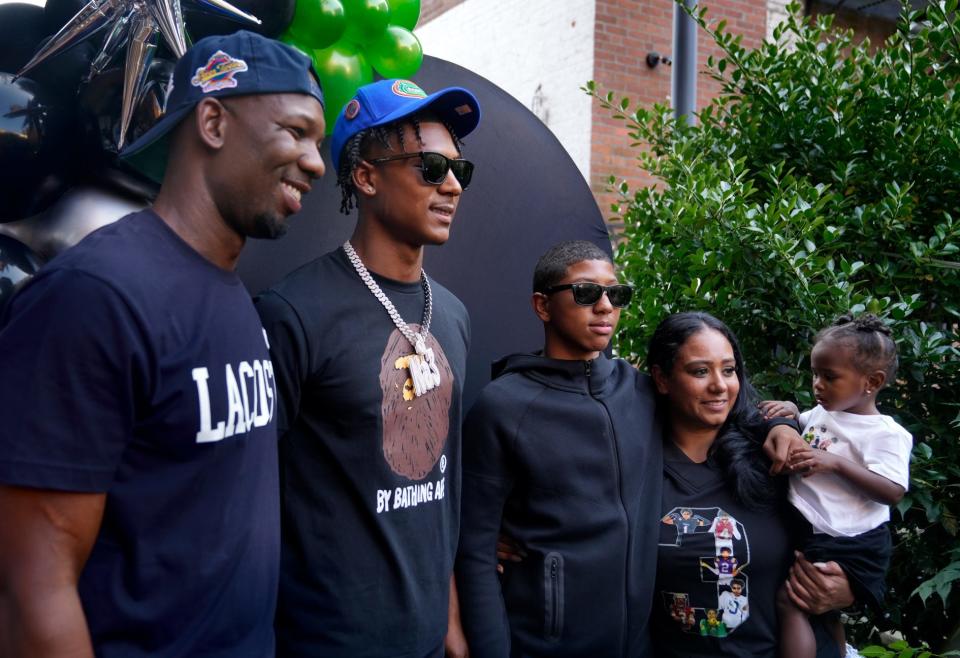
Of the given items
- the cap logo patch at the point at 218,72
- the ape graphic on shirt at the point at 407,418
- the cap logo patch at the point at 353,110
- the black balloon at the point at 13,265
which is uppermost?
the cap logo patch at the point at 353,110

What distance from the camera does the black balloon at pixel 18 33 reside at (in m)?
2.29

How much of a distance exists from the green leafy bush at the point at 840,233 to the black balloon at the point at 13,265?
2.25 metres

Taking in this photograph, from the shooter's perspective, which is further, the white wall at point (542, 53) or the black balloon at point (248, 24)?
the white wall at point (542, 53)

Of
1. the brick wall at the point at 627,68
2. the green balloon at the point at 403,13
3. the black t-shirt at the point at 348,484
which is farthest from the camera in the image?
the brick wall at the point at 627,68

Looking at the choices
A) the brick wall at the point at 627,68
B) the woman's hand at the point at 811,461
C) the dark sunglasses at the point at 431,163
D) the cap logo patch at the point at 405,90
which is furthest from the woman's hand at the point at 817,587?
the brick wall at the point at 627,68

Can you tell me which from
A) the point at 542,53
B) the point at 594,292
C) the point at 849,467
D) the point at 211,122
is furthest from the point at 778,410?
the point at 542,53

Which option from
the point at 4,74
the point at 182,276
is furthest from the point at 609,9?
the point at 182,276

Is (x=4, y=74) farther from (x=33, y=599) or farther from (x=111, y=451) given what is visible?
(x=33, y=599)

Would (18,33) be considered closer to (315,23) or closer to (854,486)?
(315,23)

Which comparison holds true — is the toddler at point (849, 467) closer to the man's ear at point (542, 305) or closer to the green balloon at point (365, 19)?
the man's ear at point (542, 305)

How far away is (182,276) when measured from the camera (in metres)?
1.52

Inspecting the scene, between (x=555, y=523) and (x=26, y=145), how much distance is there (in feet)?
5.52

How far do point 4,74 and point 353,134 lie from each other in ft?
2.94

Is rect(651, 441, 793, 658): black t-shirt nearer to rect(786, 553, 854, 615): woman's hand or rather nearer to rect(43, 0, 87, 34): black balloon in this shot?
rect(786, 553, 854, 615): woman's hand
